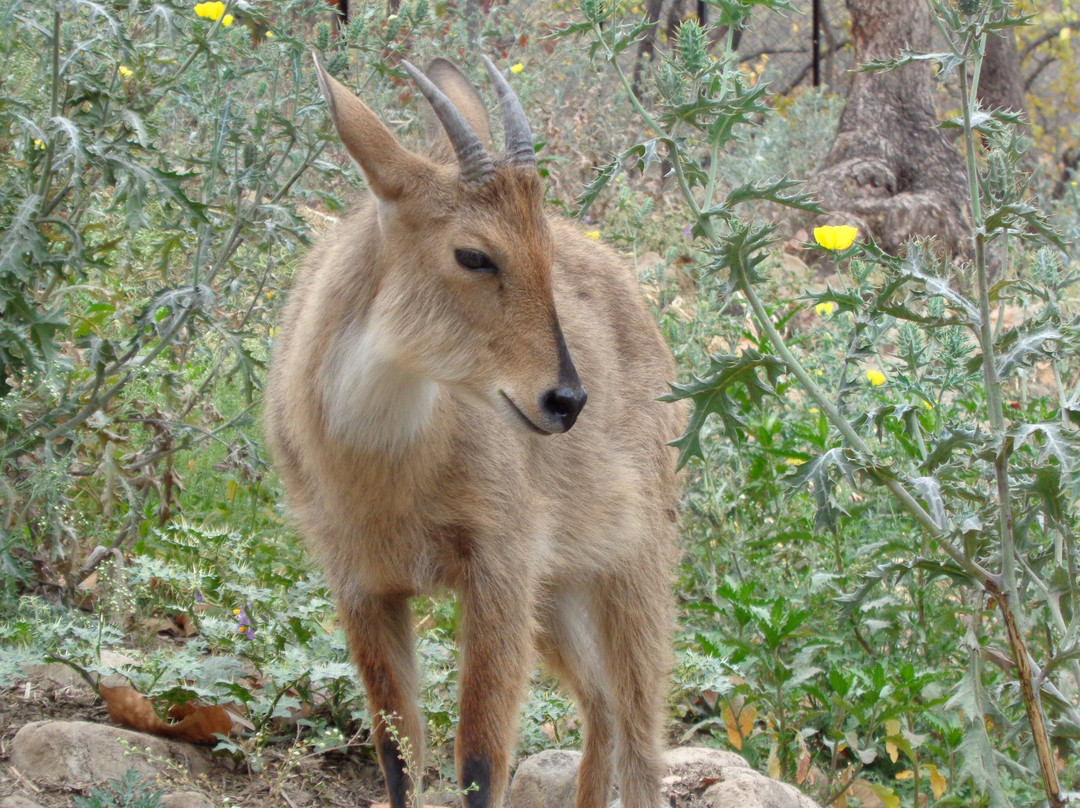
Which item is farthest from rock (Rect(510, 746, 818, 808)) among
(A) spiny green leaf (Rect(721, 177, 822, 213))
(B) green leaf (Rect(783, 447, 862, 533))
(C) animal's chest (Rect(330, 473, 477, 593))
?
(A) spiny green leaf (Rect(721, 177, 822, 213))

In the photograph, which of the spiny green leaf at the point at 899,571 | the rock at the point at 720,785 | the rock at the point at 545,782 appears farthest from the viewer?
the rock at the point at 545,782

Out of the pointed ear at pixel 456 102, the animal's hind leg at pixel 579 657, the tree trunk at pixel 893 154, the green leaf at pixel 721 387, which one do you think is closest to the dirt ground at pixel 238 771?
the animal's hind leg at pixel 579 657

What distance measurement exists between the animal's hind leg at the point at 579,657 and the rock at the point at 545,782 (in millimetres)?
125

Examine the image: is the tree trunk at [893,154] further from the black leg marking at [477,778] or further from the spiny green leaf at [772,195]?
the black leg marking at [477,778]

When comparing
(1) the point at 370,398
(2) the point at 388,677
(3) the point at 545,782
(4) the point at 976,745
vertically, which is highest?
(1) the point at 370,398

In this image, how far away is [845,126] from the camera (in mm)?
11945

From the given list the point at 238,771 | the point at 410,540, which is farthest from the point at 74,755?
the point at 410,540

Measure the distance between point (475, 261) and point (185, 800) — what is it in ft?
6.02

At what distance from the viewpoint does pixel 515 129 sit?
3771mm

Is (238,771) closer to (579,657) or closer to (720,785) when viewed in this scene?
(579,657)

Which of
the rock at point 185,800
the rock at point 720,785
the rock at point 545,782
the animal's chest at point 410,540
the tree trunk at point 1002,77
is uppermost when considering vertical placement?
the tree trunk at point 1002,77

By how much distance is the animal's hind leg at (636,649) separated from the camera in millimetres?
4875

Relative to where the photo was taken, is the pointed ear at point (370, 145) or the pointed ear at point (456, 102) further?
the pointed ear at point (456, 102)

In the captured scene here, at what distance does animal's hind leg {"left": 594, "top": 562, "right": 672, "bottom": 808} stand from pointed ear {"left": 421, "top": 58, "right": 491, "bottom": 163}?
1817 mm
